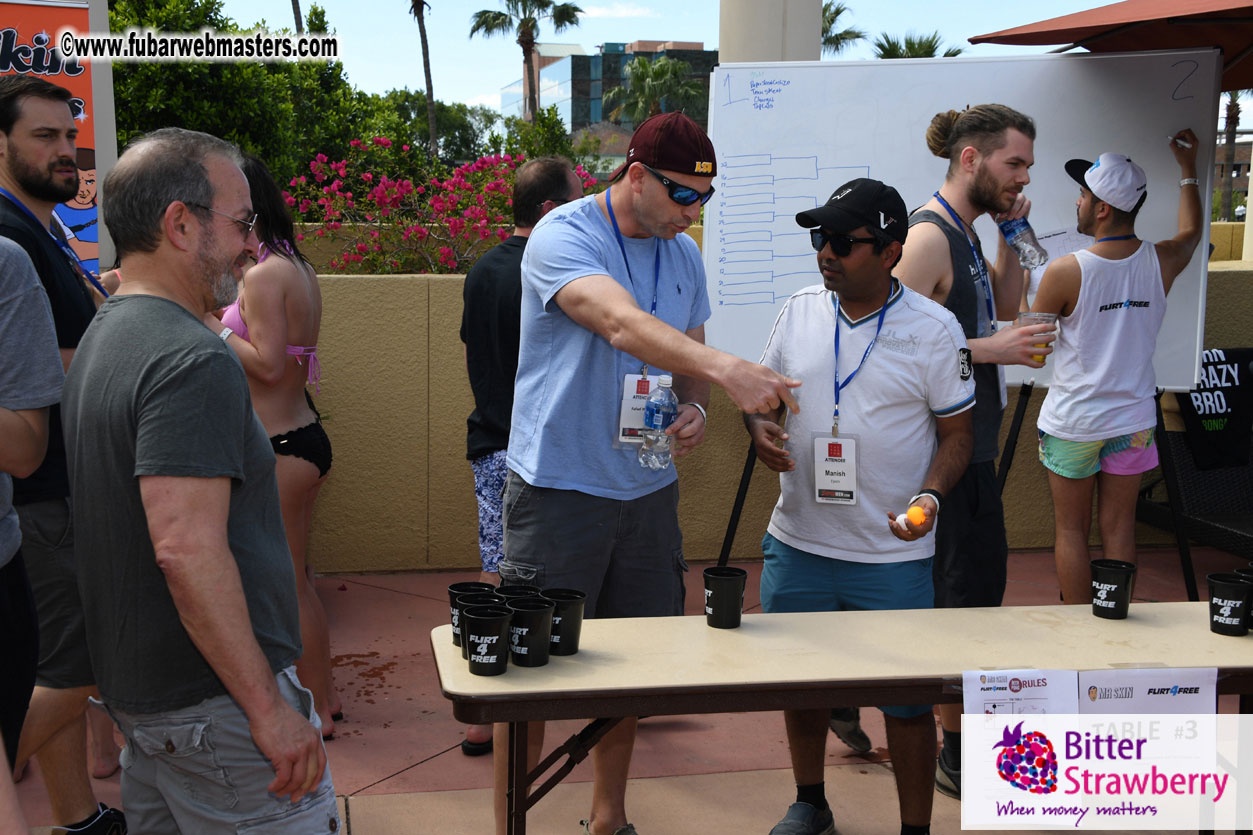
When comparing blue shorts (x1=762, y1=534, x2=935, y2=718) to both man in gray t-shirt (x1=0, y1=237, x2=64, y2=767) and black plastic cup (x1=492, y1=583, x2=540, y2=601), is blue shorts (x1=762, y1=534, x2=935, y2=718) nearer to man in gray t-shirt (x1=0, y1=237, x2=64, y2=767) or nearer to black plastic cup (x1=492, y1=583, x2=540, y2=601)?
black plastic cup (x1=492, y1=583, x2=540, y2=601)

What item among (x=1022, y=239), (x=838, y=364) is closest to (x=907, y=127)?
(x=1022, y=239)

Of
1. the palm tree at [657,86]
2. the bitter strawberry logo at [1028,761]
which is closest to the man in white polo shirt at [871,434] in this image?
the bitter strawberry logo at [1028,761]

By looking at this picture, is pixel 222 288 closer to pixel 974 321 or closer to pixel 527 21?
pixel 974 321

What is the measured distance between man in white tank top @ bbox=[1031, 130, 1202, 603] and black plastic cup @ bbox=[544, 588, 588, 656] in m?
2.66

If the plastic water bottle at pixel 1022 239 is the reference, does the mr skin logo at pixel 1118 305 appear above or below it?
below

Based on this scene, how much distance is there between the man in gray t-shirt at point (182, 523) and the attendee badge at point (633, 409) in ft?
3.58

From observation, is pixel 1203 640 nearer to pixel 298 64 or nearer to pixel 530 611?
pixel 530 611

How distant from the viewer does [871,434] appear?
299 cm

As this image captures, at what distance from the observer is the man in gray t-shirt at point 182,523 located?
1763mm

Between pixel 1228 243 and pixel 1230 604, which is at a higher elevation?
pixel 1228 243

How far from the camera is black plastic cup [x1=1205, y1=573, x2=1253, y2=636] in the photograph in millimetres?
2654

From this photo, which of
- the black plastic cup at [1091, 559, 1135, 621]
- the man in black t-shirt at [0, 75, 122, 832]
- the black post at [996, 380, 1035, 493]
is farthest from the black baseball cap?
the black post at [996, 380, 1035, 493]

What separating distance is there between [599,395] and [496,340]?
1.14 metres

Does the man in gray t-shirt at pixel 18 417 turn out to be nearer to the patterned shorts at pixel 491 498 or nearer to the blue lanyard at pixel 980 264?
the patterned shorts at pixel 491 498
